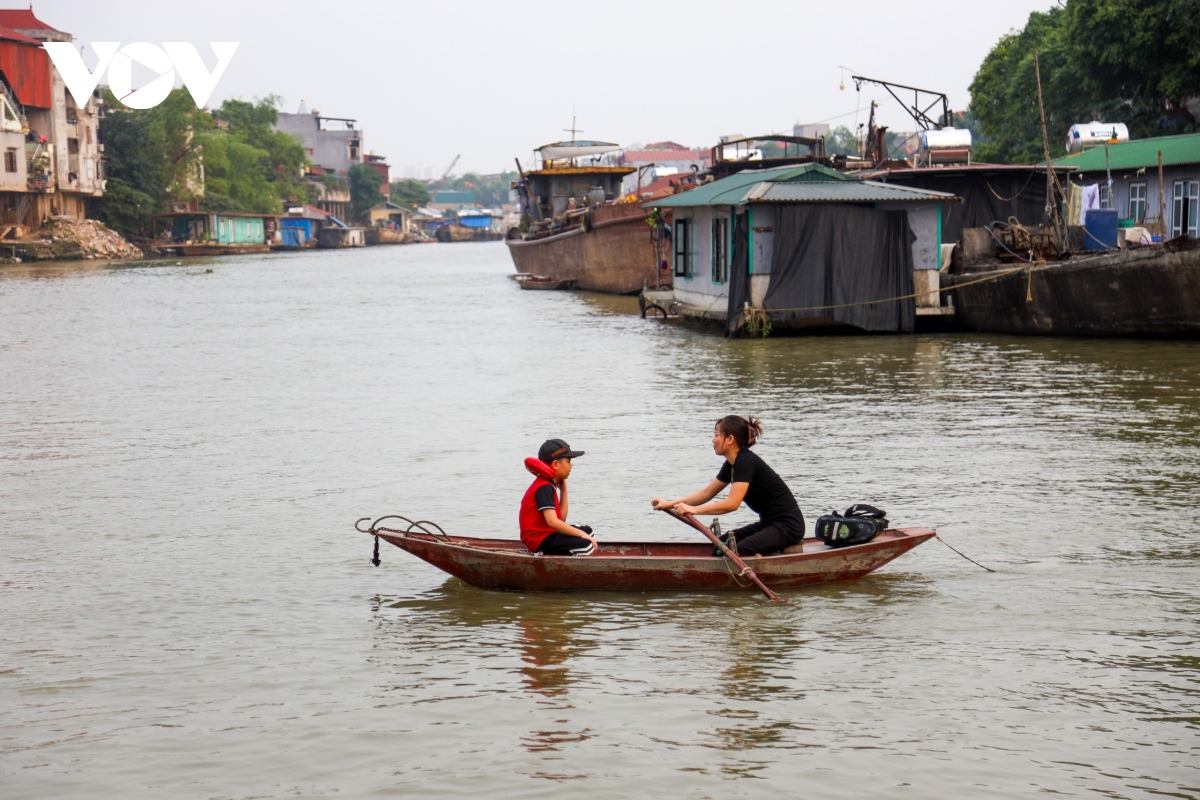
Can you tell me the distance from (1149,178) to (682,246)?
11.0m

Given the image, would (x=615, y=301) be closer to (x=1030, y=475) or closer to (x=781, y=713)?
(x=1030, y=475)

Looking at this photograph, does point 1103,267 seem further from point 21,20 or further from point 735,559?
point 21,20

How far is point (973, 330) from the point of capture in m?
24.2

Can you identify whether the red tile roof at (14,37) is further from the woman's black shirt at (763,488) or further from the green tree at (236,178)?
the woman's black shirt at (763,488)

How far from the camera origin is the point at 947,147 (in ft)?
94.6

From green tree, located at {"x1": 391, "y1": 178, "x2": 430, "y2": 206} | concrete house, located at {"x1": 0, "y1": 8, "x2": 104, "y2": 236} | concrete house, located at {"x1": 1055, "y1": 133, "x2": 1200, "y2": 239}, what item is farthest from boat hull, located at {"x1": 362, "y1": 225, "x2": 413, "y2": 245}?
concrete house, located at {"x1": 1055, "y1": 133, "x2": 1200, "y2": 239}

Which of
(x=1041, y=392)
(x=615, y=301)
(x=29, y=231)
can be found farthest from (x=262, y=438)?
(x=29, y=231)

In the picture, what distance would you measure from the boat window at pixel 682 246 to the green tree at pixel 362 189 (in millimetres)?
107334

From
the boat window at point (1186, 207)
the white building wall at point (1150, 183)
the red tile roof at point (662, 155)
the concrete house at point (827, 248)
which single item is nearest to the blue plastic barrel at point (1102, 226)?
the white building wall at point (1150, 183)

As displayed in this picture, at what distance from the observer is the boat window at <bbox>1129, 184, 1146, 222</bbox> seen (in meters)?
29.9

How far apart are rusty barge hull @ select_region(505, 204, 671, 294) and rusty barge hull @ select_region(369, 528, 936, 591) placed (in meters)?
25.3

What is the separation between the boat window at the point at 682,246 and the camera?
1085 inches

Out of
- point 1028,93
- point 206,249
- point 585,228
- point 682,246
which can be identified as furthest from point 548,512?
point 206,249

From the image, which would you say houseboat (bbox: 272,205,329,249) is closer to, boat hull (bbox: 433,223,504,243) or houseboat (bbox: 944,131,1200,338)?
boat hull (bbox: 433,223,504,243)
